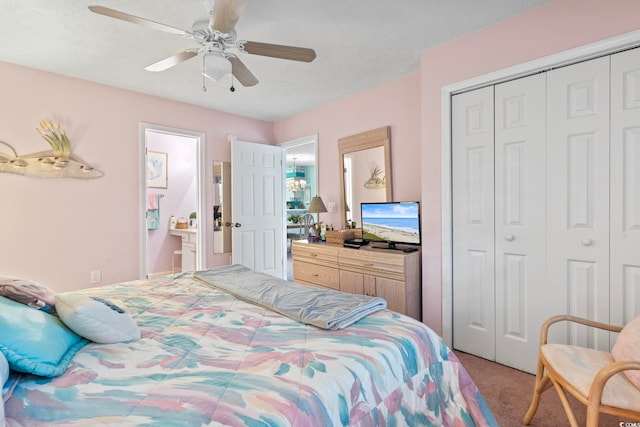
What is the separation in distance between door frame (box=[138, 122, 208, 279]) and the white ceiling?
19.1 inches

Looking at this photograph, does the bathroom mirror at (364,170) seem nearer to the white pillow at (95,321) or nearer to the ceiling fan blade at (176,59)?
the ceiling fan blade at (176,59)

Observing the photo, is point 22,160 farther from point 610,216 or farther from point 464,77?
point 610,216

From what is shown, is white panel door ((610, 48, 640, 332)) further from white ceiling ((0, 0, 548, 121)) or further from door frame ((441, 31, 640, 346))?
white ceiling ((0, 0, 548, 121))

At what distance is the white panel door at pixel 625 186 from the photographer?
1.86 m

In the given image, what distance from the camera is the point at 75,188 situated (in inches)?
130

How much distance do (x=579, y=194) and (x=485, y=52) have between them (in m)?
1.20

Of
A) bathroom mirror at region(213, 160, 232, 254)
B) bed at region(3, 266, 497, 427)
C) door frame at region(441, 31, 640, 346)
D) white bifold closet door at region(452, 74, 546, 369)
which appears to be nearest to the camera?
bed at region(3, 266, 497, 427)

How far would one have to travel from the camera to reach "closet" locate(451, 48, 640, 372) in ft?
6.24

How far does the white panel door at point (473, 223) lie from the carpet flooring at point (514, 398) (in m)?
0.19

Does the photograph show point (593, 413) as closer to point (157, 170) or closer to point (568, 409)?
point (568, 409)

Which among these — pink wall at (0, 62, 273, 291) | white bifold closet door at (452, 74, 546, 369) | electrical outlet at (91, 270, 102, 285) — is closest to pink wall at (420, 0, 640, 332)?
white bifold closet door at (452, 74, 546, 369)

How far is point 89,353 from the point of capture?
1182 millimetres

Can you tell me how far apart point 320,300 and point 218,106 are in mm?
3355

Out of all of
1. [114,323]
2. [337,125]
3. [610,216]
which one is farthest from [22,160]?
[610,216]
